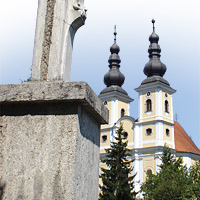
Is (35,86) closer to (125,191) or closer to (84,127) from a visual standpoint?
(84,127)

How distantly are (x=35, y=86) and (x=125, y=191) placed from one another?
22545 mm

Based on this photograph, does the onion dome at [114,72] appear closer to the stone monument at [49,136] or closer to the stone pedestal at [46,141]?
the stone monument at [49,136]

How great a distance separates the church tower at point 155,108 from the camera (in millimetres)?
37594

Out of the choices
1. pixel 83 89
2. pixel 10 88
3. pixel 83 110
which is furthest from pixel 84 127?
pixel 10 88

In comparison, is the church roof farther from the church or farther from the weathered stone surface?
the weathered stone surface

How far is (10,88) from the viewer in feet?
8.98

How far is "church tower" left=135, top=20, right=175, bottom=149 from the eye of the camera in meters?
37.6

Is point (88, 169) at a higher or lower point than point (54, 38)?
lower

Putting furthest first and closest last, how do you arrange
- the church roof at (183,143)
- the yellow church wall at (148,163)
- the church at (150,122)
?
A: the church roof at (183,143), the church at (150,122), the yellow church wall at (148,163)

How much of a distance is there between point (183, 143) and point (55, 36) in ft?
133

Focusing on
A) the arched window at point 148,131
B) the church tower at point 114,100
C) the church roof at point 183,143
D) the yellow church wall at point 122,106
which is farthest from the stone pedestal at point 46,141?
the yellow church wall at point 122,106

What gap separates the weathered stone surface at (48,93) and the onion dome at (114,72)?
143ft

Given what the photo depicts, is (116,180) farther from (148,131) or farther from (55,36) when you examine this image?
(55,36)

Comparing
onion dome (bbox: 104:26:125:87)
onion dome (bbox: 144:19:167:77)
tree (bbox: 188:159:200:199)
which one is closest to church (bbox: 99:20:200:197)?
onion dome (bbox: 144:19:167:77)
